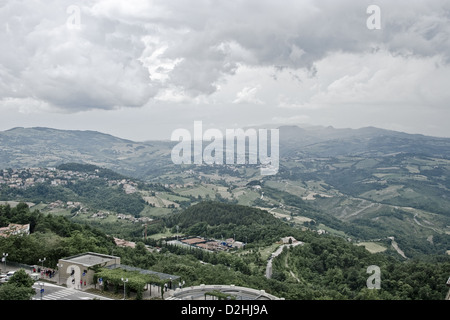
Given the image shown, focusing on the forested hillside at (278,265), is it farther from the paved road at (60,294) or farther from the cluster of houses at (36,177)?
the cluster of houses at (36,177)

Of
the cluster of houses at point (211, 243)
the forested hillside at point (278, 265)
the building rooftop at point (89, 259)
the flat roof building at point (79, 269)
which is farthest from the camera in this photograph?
the cluster of houses at point (211, 243)

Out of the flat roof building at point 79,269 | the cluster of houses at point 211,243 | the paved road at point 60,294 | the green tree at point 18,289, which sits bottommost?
the cluster of houses at point 211,243

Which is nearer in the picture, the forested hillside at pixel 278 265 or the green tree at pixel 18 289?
the green tree at pixel 18 289

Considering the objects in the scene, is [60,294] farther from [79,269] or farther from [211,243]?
[211,243]

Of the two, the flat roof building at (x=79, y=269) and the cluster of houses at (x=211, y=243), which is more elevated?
the flat roof building at (x=79, y=269)

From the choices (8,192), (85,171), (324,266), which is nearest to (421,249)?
(324,266)

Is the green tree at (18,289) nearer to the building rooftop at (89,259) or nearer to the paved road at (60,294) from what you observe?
the paved road at (60,294)

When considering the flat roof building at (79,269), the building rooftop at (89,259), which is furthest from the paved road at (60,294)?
the building rooftop at (89,259)

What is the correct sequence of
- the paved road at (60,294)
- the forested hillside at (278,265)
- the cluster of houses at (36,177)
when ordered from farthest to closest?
the cluster of houses at (36,177), the forested hillside at (278,265), the paved road at (60,294)

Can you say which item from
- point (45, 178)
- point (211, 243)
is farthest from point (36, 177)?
point (211, 243)

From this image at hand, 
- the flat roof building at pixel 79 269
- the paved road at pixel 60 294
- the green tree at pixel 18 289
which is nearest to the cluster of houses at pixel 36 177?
the flat roof building at pixel 79 269
